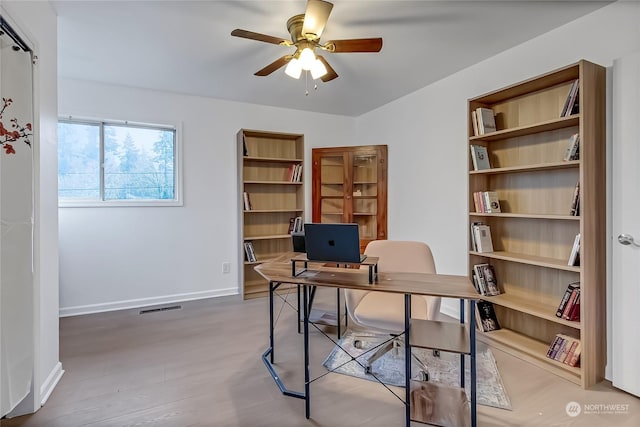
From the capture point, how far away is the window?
3361 millimetres

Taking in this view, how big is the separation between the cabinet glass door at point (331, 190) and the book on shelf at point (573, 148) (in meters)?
2.65

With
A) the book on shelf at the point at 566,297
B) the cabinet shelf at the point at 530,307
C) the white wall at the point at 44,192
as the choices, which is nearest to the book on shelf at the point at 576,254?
the book on shelf at the point at 566,297

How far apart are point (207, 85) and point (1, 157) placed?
2.31 metres

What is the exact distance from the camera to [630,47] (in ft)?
6.54

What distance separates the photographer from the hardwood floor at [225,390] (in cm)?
173

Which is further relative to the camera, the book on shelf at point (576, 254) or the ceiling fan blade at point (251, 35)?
the book on shelf at point (576, 254)

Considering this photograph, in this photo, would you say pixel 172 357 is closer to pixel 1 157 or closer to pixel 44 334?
pixel 44 334

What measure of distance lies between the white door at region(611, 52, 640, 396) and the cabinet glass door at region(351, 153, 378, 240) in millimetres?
2562

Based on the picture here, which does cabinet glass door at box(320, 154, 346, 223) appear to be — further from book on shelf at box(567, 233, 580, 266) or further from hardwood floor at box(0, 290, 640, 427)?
book on shelf at box(567, 233, 580, 266)

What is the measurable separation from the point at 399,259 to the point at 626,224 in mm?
1366

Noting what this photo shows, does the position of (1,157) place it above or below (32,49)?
below

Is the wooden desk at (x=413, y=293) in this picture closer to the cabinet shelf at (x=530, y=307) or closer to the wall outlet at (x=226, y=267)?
the cabinet shelf at (x=530, y=307)

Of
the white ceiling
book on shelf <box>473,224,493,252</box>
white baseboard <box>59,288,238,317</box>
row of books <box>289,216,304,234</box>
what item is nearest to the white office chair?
book on shelf <box>473,224,493,252</box>

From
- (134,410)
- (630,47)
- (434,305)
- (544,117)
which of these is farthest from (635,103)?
(134,410)
